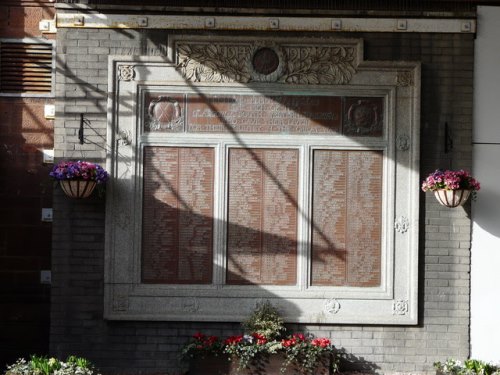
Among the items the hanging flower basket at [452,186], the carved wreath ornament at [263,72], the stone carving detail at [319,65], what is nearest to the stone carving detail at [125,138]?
the carved wreath ornament at [263,72]

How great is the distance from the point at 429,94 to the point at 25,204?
17.5 feet

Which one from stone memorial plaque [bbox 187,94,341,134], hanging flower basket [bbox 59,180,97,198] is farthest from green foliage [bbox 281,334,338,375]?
hanging flower basket [bbox 59,180,97,198]

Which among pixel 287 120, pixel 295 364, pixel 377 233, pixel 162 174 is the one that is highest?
pixel 287 120

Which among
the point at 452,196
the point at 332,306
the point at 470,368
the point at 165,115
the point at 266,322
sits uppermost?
the point at 165,115

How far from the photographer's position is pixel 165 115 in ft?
33.7

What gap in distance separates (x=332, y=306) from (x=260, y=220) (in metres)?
1.33

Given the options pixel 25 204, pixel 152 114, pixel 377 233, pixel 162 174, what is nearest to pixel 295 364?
pixel 377 233

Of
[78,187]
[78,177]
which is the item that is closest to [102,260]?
[78,187]

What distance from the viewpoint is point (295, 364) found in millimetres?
9828

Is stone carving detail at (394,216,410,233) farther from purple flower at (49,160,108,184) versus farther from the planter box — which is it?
purple flower at (49,160,108,184)

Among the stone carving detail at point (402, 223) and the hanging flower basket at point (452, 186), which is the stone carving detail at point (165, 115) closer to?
the stone carving detail at point (402, 223)

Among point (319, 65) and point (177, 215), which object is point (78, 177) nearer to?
point (177, 215)

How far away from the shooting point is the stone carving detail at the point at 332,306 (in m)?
10.3

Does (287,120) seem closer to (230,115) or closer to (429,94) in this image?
(230,115)
